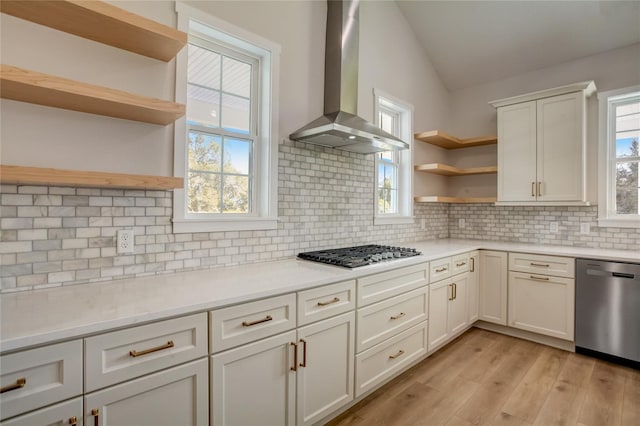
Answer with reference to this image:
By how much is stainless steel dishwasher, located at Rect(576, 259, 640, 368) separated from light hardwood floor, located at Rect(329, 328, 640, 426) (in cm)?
13

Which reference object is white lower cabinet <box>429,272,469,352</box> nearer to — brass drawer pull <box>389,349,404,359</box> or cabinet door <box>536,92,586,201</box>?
brass drawer pull <box>389,349,404,359</box>

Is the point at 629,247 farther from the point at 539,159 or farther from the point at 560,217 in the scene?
the point at 539,159

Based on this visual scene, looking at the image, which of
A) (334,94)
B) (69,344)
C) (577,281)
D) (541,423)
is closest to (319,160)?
(334,94)

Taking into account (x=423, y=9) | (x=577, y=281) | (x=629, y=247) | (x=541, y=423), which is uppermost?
(x=423, y=9)

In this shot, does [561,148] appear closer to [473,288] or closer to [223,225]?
[473,288]

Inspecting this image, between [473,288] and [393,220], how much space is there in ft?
3.57

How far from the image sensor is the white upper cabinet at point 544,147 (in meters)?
3.21

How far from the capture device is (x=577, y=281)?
2947 millimetres

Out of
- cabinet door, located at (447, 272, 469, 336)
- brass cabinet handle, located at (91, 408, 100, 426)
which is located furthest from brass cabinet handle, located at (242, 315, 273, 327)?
cabinet door, located at (447, 272, 469, 336)

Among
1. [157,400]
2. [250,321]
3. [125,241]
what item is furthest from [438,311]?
[125,241]

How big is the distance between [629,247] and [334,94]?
322 cm

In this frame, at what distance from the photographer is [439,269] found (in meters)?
2.86

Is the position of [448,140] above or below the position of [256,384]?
above

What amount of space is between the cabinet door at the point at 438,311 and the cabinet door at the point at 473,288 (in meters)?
0.49
